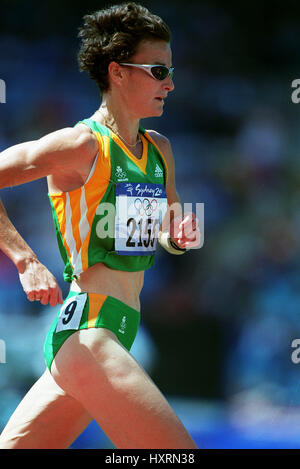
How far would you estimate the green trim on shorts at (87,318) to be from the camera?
2.41 meters

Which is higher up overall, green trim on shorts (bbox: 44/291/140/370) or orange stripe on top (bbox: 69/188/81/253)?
orange stripe on top (bbox: 69/188/81/253)

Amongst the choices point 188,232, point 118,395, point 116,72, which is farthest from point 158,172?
point 118,395

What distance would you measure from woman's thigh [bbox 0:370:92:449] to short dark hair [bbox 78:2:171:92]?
3.96 ft

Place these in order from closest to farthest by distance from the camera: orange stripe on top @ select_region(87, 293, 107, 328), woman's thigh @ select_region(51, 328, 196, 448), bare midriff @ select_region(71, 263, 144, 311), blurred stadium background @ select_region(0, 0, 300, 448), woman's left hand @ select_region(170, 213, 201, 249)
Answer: woman's thigh @ select_region(51, 328, 196, 448) → orange stripe on top @ select_region(87, 293, 107, 328) → bare midriff @ select_region(71, 263, 144, 311) → woman's left hand @ select_region(170, 213, 201, 249) → blurred stadium background @ select_region(0, 0, 300, 448)

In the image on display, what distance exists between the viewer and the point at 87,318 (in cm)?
241

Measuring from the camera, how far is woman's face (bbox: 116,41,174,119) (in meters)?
2.73

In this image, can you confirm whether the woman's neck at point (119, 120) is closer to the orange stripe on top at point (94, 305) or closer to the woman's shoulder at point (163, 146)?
the woman's shoulder at point (163, 146)

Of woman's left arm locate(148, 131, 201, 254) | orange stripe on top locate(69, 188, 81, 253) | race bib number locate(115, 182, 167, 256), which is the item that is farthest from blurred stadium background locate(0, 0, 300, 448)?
orange stripe on top locate(69, 188, 81, 253)

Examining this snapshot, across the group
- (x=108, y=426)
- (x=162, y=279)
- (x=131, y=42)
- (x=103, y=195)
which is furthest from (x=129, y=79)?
(x=162, y=279)

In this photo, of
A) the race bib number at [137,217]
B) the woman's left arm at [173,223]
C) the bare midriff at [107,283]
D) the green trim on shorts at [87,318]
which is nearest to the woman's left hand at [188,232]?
the woman's left arm at [173,223]

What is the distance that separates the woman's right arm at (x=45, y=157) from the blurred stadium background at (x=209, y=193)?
2841mm

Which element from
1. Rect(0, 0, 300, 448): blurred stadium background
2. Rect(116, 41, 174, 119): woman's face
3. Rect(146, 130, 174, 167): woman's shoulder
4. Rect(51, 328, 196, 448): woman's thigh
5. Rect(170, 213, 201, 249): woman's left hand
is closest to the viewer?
Rect(51, 328, 196, 448): woman's thigh

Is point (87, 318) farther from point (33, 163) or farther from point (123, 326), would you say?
point (33, 163)

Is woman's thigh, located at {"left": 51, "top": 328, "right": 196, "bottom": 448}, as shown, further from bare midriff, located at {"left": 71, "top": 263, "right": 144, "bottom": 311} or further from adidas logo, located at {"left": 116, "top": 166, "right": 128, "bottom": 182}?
adidas logo, located at {"left": 116, "top": 166, "right": 128, "bottom": 182}
